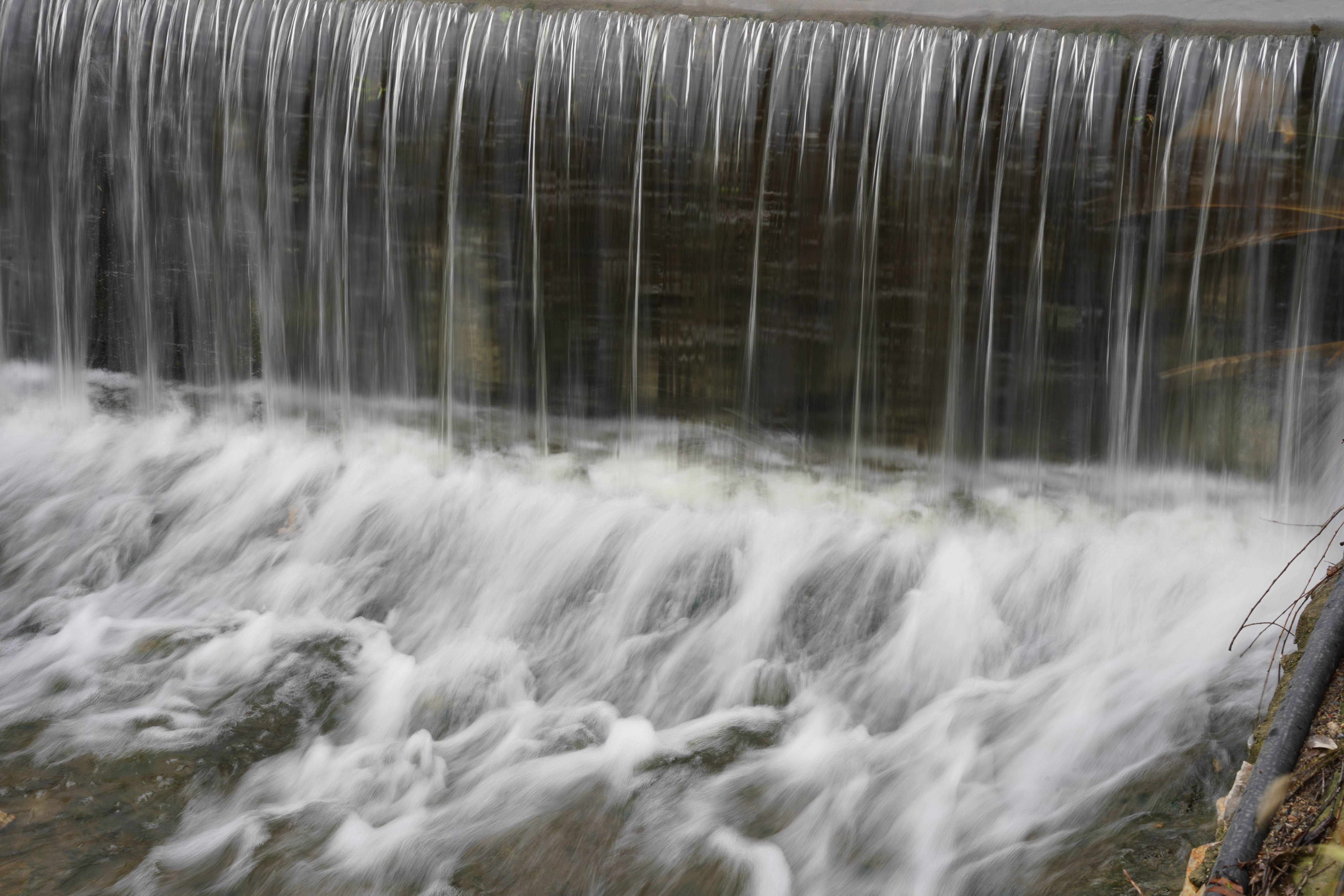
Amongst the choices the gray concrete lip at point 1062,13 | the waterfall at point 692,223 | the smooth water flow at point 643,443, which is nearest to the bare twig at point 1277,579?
the smooth water flow at point 643,443

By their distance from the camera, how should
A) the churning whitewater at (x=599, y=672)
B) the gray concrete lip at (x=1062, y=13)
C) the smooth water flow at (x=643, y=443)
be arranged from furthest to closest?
the gray concrete lip at (x=1062, y=13) < the smooth water flow at (x=643, y=443) < the churning whitewater at (x=599, y=672)

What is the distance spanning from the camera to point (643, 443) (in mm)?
6129

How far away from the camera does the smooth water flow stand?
416 cm

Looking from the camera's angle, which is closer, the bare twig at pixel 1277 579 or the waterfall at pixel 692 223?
Result: the bare twig at pixel 1277 579

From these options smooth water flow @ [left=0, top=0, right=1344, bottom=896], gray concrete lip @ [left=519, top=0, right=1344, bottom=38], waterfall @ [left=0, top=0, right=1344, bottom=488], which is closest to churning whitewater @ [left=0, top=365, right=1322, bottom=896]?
smooth water flow @ [left=0, top=0, right=1344, bottom=896]

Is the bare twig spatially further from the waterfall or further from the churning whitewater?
the waterfall

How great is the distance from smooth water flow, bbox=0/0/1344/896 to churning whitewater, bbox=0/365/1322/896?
0.07 feet

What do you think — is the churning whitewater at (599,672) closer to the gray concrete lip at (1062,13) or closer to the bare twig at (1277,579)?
the bare twig at (1277,579)

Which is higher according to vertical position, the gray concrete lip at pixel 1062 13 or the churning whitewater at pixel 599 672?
the gray concrete lip at pixel 1062 13

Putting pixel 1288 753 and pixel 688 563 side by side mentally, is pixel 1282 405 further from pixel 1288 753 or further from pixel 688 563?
pixel 1288 753

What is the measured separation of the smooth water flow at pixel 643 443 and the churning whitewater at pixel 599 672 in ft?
0.07

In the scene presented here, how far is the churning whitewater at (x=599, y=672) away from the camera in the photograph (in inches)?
156

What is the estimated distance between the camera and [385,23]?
625cm

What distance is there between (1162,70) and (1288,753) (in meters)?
3.52
